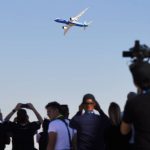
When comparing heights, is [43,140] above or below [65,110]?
below

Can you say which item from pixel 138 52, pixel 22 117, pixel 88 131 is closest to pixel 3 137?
pixel 22 117

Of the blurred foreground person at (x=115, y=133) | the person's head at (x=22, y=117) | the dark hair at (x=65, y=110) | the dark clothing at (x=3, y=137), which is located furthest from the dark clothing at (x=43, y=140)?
the blurred foreground person at (x=115, y=133)

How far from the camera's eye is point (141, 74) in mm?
4566

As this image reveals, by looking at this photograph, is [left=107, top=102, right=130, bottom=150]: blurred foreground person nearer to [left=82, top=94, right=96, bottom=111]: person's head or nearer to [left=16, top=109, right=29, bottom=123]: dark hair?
[left=82, top=94, right=96, bottom=111]: person's head

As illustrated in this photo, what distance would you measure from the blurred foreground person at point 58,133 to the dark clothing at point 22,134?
5.19 feet

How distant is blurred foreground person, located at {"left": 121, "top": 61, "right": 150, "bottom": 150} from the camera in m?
4.57

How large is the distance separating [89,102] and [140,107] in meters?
3.62

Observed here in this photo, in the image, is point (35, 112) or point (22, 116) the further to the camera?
point (35, 112)

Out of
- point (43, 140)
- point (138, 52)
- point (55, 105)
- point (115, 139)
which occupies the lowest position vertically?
point (43, 140)

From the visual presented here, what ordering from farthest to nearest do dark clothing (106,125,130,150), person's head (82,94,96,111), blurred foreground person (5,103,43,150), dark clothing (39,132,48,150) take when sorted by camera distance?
dark clothing (39,132,48,150) < blurred foreground person (5,103,43,150) < person's head (82,94,96,111) < dark clothing (106,125,130,150)

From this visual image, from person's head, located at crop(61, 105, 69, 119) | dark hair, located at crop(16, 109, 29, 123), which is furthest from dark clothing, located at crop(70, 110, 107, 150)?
dark hair, located at crop(16, 109, 29, 123)

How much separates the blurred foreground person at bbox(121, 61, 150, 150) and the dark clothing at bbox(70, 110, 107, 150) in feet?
12.4

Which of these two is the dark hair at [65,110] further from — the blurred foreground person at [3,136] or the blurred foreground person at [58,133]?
the blurred foreground person at [3,136]

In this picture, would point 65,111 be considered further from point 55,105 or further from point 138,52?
point 138,52
